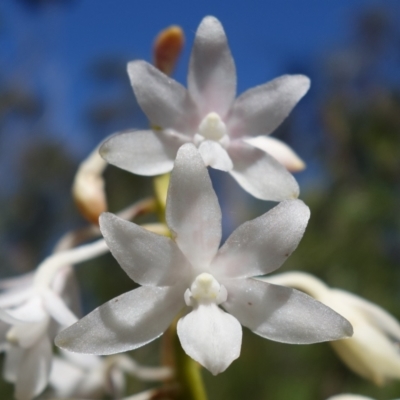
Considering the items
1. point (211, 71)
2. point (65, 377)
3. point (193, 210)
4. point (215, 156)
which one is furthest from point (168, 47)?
point (65, 377)

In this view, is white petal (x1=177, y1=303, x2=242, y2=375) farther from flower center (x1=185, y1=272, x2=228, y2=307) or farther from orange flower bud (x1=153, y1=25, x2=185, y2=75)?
orange flower bud (x1=153, y1=25, x2=185, y2=75)

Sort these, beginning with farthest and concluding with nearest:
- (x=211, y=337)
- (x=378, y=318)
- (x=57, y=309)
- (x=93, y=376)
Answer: (x=93, y=376)
(x=378, y=318)
(x=57, y=309)
(x=211, y=337)

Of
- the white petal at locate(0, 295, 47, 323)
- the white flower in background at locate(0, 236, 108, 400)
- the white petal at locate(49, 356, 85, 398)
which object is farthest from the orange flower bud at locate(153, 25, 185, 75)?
the white petal at locate(49, 356, 85, 398)

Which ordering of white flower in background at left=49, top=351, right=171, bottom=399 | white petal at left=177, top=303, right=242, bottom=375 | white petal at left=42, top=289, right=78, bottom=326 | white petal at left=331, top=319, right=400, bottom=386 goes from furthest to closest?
1. white flower in background at left=49, top=351, right=171, bottom=399
2. white petal at left=331, top=319, right=400, bottom=386
3. white petal at left=42, top=289, right=78, bottom=326
4. white petal at left=177, top=303, right=242, bottom=375

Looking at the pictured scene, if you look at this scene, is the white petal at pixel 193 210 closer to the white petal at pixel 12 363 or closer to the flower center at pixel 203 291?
the flower center at pixel 203 291

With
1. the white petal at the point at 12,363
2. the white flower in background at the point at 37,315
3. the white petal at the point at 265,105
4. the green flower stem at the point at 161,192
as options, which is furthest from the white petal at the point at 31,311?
the white petal at the point at 265,105

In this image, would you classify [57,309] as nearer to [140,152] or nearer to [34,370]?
[34,370]
